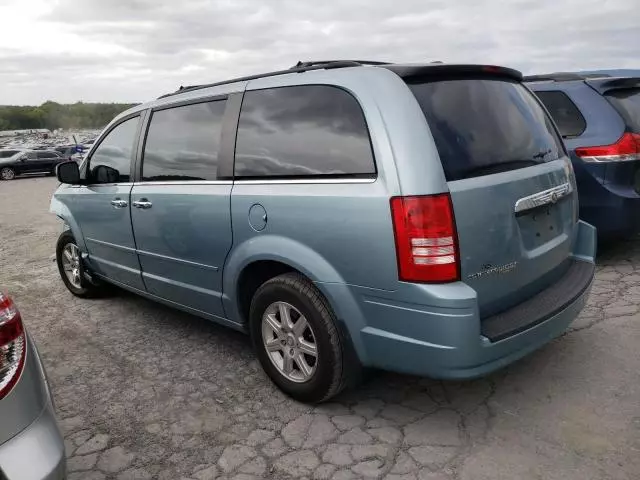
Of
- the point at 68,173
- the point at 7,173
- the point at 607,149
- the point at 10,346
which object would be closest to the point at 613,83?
the point at 607,149

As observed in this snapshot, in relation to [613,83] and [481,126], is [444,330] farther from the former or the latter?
[613,83]

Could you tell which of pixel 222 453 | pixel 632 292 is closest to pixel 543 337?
pixel 222 453

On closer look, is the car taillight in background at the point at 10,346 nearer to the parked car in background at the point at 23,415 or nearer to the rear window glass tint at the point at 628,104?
the parked car in background at the point at 23,415

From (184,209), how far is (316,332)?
1236mm

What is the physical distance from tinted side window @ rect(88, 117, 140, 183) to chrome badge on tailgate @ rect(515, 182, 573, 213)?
273 centimetres

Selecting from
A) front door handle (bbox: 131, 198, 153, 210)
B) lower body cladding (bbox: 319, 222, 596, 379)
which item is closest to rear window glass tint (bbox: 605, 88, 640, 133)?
lower body cladding (bbox: 319, 222, 596, 379)

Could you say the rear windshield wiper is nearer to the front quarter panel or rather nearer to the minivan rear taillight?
the minivan rear taillight

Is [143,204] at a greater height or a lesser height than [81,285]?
greater

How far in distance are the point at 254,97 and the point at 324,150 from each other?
0.68 metres

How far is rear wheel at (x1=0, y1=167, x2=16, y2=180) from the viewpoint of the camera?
83.5 ft

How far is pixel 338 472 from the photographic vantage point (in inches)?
95.1

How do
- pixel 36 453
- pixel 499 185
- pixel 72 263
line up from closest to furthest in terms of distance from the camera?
1. pixel 36 453
2. pixel 499 185
3. pixel 72 263

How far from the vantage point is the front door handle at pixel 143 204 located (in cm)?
369

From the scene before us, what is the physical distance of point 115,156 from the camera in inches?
167
